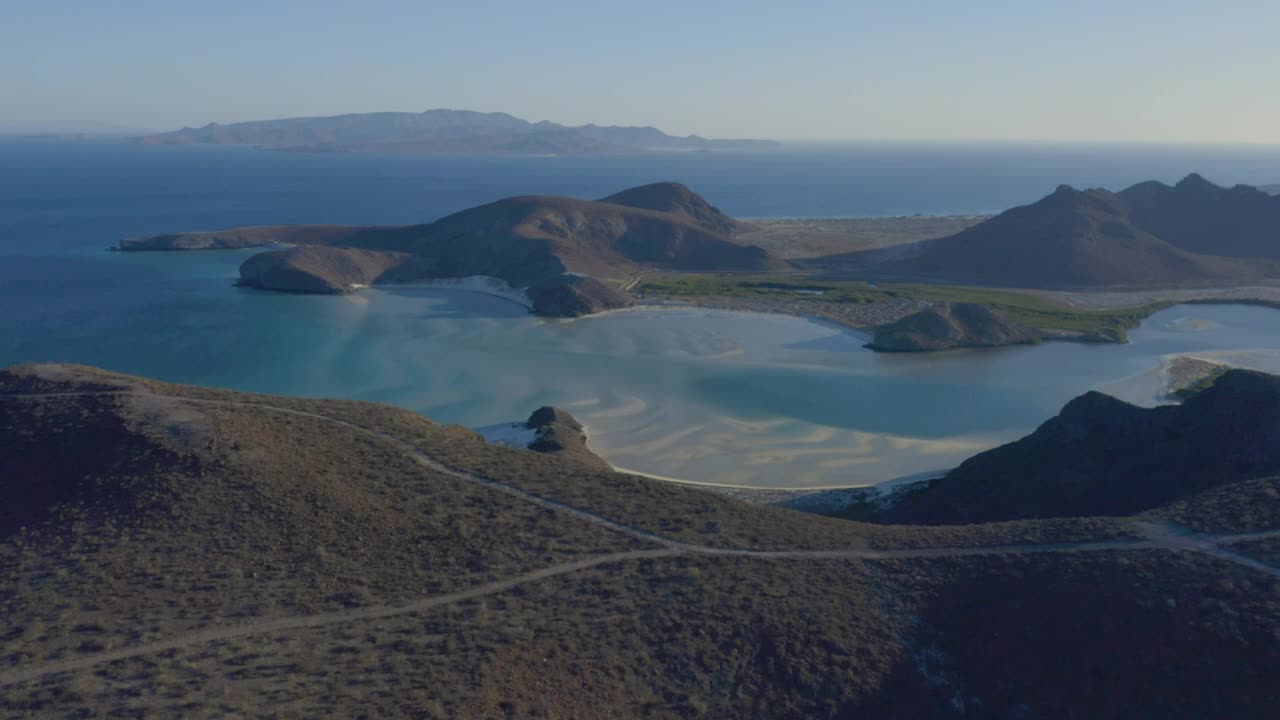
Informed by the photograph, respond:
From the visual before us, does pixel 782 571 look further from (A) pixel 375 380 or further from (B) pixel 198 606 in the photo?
(A) pixel 375 380

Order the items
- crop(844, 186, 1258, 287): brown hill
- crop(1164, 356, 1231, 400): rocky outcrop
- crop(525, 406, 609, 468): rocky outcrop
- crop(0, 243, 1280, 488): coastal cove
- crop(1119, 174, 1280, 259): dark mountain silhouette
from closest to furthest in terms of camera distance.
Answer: crop(525, 406, 609, 468): rocky outcrop → crop(0, 243, 1280, 488): coastal cove → crop(1164, 356, 1231, 400): rocky outcrop → crop(844, 186, 1258, 287): brown hill → crop(1119, 174, 1280, 259): dark mountain silhouette

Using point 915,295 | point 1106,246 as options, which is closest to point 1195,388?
point 915,295

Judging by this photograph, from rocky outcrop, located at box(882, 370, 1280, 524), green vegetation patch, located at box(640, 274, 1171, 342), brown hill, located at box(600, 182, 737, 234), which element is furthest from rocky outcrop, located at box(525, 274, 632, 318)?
brown hill, located at box(600, 182, 737, 234)

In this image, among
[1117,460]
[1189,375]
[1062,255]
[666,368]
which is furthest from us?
[1062,255]

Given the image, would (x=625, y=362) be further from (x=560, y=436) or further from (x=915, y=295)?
(x=915, y=295)

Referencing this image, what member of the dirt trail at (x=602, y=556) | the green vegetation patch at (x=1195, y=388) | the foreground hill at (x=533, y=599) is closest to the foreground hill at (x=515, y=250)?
the green vegetation patch at (x=1195, y=388)

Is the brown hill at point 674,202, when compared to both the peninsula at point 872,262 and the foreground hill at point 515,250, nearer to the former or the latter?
the peninsula at point 872,262

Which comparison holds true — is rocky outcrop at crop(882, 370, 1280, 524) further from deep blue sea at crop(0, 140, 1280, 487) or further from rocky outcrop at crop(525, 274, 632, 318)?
rocky outcrop at crop(525, 274, 632, 318)
